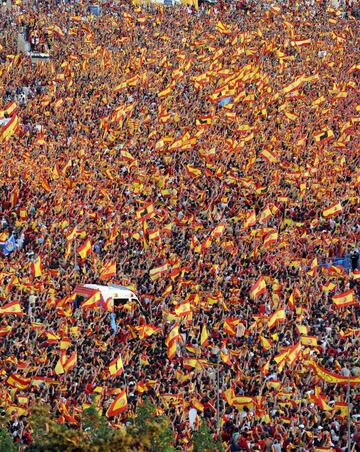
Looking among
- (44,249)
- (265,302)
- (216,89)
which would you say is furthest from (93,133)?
(265,302)

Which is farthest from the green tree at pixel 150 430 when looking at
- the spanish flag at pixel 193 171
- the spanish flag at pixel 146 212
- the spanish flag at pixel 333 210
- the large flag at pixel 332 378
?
the spanish flag at pixel 193 171

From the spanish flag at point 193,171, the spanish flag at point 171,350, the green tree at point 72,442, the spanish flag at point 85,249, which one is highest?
the green tree at point 72,442

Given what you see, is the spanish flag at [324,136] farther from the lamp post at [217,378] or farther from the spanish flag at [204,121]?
the lamp post at [217,378]

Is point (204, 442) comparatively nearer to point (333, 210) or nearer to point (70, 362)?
point (70, 362)

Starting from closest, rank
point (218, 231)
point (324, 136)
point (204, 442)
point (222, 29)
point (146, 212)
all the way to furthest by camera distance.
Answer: point (204, 442)
point (218, 231)
point (146, 212)
point (324, 136)
point (222, 29)

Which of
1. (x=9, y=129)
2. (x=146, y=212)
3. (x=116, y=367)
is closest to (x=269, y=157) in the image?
(x=146, y=212)

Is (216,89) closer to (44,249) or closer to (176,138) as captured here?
Answer: (176,138)

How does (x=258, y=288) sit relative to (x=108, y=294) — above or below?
below
